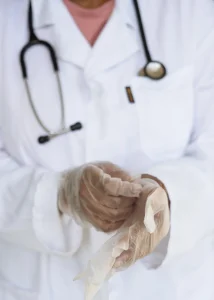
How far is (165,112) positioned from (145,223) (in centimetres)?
31

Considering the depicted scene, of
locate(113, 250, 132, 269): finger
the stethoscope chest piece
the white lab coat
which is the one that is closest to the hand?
locate(113, 250, 132, 269): finger

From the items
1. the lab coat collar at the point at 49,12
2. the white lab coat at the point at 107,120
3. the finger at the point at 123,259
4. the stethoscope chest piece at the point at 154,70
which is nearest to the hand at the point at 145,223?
the finger at the point at 123,259

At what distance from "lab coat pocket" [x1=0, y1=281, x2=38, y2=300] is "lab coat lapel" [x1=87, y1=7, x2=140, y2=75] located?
0.40 meters

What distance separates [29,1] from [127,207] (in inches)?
18.4

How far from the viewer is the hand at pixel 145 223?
74cm

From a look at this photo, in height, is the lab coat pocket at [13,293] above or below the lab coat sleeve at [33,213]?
below

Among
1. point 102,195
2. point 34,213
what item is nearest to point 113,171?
point 102,195

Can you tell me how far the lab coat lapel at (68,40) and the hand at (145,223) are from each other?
288 millimetres

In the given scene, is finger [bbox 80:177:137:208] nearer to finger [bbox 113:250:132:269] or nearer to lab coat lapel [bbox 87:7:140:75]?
finger [bbox 113:250:132:269]

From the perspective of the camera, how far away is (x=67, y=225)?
0.91 metres

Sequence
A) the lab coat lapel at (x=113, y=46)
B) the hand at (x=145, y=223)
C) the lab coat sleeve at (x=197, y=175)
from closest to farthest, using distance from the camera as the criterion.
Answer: the hand at (x=145, y=223), the lab coat sleeve at (x=197, y=175), the lab coat lapel at (x=113, y=46)

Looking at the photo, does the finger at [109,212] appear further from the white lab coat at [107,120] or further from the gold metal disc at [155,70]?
the gold metal disc at [155,70]

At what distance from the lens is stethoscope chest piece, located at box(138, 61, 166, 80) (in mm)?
977

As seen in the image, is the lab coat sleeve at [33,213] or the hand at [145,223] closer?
the hand at [145,223]
